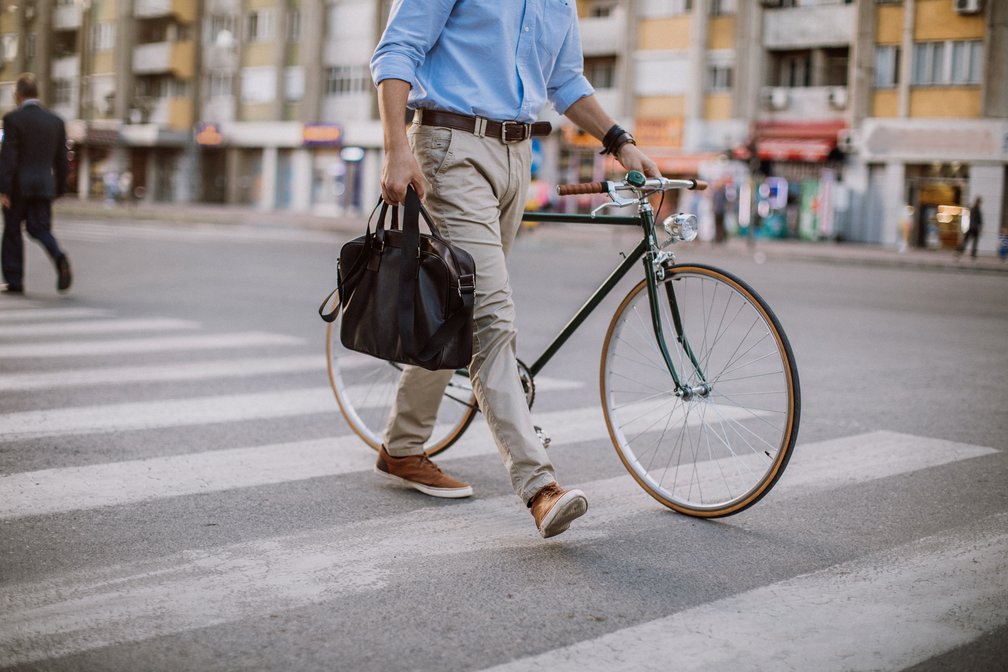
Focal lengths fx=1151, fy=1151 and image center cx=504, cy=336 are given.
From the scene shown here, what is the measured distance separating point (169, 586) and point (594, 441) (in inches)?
104

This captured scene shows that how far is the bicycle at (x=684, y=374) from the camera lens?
3.97 metres

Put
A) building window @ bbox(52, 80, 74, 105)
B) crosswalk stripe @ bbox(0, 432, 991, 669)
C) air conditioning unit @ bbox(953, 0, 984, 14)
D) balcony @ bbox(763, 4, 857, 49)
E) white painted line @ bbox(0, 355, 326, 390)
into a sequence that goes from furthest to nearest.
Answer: building window @ bbox(52, 80, 74, 105) → balcony @ bbox(763, 4, 857, 49) → air conditioning unit @ bbox(953, 0, 984, 14) → white painted line @ bbox(0, 355, 326, 390) → crosswalk stripe @ bbox(0, 432, 991, 669)

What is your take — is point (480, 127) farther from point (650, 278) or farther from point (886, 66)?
point (886, 66)

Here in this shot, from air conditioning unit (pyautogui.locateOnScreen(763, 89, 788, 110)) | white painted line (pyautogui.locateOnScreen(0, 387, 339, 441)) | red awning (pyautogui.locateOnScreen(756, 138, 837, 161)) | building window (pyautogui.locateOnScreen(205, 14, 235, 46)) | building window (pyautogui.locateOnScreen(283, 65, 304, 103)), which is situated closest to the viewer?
white painted line (pyautogui.locateOnScreen(0, 387, 339, 441))

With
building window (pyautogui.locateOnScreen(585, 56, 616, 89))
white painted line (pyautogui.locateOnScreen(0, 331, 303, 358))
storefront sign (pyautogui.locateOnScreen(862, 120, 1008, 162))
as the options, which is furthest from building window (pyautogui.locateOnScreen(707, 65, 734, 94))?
white painted line (pyautogui.locateOnScreen(0, 331, 303, 358))

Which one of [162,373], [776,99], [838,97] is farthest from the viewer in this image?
[776,99]

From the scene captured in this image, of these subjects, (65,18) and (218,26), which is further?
(65,18)

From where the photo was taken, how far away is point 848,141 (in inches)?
1465

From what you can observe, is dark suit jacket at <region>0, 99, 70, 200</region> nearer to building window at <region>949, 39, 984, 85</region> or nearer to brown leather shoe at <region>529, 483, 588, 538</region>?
brown leather shoe at <region>529, 483, 588, 538</region>

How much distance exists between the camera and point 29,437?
203 inches

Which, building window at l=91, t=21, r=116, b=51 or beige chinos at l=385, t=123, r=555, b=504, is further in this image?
building window at l=91, t=21, r=116, b=51

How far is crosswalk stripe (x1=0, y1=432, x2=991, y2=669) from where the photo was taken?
293 centimetres

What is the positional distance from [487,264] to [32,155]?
26.8 feet

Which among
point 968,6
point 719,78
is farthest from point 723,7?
point 968,6
